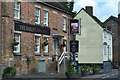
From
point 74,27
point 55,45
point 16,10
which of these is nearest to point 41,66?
point 55,45

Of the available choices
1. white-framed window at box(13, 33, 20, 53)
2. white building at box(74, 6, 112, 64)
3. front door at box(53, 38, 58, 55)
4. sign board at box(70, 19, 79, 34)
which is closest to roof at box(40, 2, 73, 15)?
front door at box(53, 38, 58, 55)

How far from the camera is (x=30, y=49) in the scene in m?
22.0

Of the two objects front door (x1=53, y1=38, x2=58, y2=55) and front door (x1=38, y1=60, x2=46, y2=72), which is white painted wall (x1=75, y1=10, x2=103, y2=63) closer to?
front door (x1=53, y1=38, x2=58, y2=55)

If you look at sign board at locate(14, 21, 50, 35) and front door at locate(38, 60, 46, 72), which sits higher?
sign board at locate(14, 21, 50, 35)

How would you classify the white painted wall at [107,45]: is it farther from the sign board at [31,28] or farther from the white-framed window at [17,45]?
the white-framed window at [17,45]

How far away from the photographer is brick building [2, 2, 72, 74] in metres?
19.4

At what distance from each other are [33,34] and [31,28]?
0.45 meters

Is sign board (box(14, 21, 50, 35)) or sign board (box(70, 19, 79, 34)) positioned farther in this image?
sign board (box(14, 21, 50, 35))

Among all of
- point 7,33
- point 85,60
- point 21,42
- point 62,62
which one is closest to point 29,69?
point 21,42

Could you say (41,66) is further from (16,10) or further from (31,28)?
(16,10)

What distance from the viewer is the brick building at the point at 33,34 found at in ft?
63.5

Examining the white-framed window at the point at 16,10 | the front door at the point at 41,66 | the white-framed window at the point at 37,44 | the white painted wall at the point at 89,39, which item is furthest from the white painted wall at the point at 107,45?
the white-framed window at the point at 16,10

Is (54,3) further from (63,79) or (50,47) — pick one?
(63,79)

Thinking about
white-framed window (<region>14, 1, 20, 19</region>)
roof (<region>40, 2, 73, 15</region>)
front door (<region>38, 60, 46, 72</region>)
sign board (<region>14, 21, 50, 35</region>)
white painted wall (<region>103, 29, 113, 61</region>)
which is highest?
roof (<region>40, 2, 73, 15</region>)
